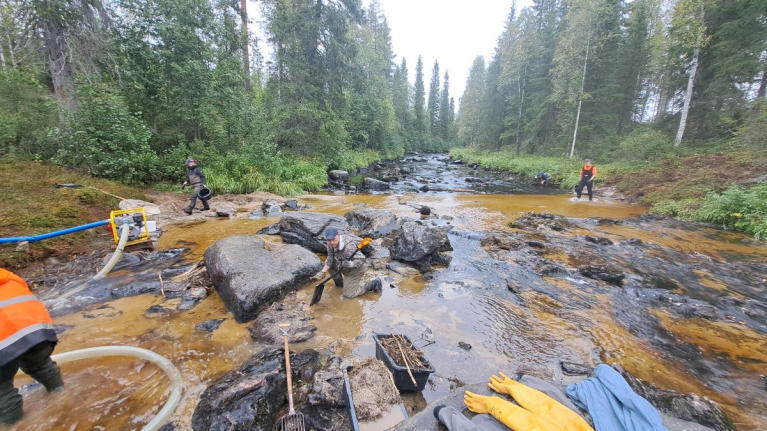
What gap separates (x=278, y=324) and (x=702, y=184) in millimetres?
18679

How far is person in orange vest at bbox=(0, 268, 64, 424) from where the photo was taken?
2.50 metres

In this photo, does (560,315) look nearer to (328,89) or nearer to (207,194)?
(207,194)

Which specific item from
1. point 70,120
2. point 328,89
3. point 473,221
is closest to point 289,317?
point 473,221

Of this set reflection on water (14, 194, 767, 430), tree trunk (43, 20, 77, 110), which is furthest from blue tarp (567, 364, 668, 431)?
tree trunk (43, 20, 77, 110)

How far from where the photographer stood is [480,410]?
2.75 meters

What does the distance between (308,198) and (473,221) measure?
8.31 meters

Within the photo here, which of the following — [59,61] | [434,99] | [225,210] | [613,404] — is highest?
[434,99]

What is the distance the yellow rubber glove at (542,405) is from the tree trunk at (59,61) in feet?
51.8

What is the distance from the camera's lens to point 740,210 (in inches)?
400

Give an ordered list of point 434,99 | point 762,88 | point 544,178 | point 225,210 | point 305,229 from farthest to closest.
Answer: point 434,99 → point 544,178 → point 762,88 → point 225,210 → point 305,229

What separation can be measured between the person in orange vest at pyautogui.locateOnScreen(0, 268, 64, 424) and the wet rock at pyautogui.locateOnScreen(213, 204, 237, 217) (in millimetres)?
7948

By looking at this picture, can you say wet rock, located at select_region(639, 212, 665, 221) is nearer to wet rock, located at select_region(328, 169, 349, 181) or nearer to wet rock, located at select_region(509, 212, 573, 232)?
wet rock, located at select_region(509, 212, 573, 232)

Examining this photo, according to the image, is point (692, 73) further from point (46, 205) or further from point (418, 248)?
point (46, 205)

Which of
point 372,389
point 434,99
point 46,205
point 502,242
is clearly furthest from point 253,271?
point 434,99
